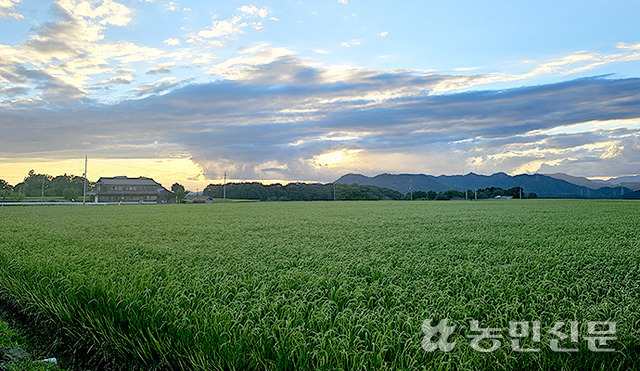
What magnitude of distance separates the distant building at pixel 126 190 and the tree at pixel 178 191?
18.1 feet

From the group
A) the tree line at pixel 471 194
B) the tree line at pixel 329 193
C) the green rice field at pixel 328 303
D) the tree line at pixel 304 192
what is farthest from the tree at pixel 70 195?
the green rice field at pixel 328 303

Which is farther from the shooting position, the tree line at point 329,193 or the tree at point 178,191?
the tree line at point 329,193

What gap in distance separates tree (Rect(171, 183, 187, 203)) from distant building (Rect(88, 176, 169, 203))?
5.52 m

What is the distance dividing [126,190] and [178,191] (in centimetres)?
1658

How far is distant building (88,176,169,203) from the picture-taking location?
267ft

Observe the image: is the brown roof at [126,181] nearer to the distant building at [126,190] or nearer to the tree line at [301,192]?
the distant building at [126,190]

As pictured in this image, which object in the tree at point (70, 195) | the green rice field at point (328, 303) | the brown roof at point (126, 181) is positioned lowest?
the green rice field at point (328, 303)

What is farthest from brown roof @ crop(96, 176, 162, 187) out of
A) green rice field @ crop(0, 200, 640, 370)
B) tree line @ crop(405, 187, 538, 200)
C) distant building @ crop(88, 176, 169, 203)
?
green rice field @ crop(0, 200, 640, 370)

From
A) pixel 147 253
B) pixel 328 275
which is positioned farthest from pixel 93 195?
pixel 328 275

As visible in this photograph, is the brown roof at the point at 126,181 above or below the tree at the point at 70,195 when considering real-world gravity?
above

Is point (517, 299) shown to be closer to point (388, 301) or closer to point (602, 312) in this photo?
point (602, 312)

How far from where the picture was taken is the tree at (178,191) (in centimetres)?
7432

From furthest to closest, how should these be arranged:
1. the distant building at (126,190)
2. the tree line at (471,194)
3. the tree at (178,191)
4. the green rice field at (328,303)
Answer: the distant building at (126,190) → the tree line at (471,194) → the tree at (178,191) → the green rice field at (328,303)

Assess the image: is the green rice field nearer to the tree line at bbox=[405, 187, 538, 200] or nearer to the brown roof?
the tree line at bbox=[405, 187, 538, 200]
